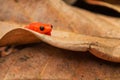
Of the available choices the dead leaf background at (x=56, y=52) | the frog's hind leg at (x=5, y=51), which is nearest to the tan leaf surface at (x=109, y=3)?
the dead leaf background at (x=56, y=52)

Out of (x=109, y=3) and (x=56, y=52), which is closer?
(x=56, y=52)

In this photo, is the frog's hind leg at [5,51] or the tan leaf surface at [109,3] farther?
the tan leaf surface at [109,3]

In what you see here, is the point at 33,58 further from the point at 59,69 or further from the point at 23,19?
the point at 23,19

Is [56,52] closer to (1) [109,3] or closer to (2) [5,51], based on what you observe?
(2) [5,51]

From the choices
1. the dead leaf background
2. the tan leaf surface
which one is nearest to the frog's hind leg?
the dead leaf background

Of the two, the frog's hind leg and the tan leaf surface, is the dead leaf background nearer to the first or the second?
the frog's hind leg

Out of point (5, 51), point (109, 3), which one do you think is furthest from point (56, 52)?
point (109, 3)

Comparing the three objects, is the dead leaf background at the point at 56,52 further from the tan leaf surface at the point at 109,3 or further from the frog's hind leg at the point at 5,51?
the tan leaf surface at the point at 109,3

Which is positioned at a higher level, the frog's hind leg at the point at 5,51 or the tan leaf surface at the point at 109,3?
the tan leaf surface at the point at 109,3
